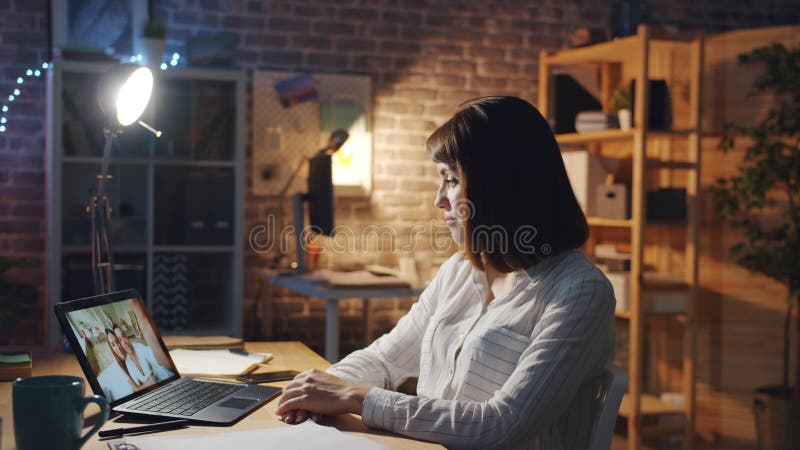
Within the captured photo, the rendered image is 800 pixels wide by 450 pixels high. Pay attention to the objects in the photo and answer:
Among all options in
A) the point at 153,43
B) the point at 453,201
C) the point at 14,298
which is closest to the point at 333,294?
the point at 14,298

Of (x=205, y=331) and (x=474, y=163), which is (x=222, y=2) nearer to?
(x=205, y=331)

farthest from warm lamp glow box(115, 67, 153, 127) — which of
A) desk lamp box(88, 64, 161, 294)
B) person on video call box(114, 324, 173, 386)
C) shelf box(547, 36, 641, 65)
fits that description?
shelf box(547, 36, 641, 65)

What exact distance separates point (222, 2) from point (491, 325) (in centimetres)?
302

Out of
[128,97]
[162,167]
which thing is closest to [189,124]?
[162,167]

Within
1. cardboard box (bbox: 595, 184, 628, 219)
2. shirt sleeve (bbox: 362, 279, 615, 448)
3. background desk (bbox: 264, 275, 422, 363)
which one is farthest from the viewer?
cardboard box (bbox: 595, 184, 628, 219)

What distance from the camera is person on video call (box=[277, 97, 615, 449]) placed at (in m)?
1.37

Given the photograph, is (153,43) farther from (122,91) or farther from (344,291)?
(122,91)

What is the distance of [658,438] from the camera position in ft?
13.5

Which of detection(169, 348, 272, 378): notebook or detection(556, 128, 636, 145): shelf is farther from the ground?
detection(556, 128, 636, 145): shelf

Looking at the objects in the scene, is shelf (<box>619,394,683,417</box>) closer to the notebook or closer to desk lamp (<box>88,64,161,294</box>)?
the notebook

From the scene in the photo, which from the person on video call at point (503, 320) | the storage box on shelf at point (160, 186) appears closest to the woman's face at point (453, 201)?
the person on video call at point (503, 320)

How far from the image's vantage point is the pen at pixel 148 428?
1264 mm

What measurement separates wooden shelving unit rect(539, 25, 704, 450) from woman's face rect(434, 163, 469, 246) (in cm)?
231

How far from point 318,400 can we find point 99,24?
3.05 metres
